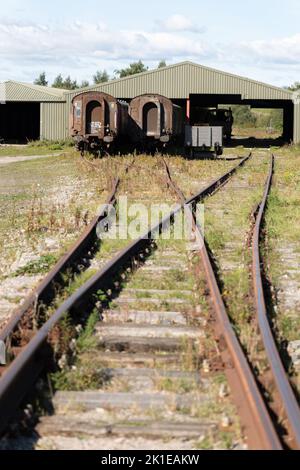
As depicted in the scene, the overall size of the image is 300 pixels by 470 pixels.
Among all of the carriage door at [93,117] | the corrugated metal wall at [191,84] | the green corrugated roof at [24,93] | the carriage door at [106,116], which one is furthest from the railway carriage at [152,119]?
the green corrugated roof at [24,93]

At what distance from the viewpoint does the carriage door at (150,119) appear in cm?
2991

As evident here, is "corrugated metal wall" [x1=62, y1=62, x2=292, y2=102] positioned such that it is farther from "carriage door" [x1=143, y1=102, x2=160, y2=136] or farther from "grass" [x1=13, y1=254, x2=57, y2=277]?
"grass" [x1=13, y1=254, x2=57, y2=277]

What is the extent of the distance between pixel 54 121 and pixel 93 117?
14.4 meters

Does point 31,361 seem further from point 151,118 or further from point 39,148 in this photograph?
point 39,148

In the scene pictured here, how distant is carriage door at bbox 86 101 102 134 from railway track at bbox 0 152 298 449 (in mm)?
21190

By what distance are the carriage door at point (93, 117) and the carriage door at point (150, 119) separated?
2.60 m

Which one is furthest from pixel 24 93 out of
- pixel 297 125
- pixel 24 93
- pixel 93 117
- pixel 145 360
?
pixel 145 360

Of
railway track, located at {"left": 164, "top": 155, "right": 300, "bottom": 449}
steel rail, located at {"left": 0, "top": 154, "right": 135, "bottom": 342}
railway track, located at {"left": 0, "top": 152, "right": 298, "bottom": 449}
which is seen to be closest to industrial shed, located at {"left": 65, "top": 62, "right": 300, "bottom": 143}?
steel rail, located at {"left": 0, "top": 154, "right": 135, "bottom": 342}

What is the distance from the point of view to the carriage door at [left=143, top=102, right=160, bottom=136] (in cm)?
2991

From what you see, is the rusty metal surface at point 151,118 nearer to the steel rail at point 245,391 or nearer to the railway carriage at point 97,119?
the railway carriage at point 97,119

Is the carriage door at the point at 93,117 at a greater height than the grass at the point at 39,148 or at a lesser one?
greater

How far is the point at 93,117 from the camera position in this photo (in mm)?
28453
